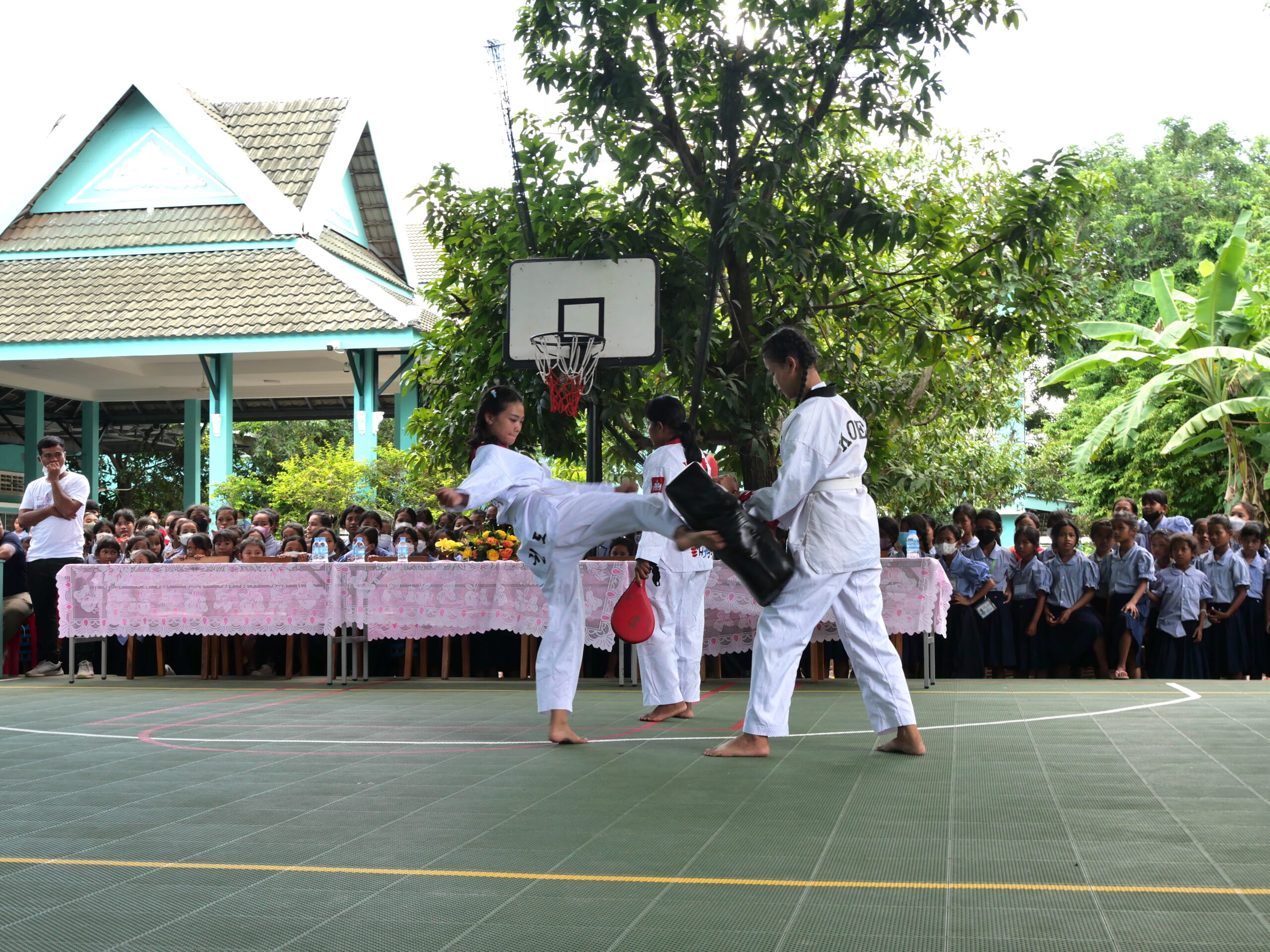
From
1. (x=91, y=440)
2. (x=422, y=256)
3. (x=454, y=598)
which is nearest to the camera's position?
(x=454, y=598)

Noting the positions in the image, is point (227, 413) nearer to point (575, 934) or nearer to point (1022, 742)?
point (1022, 742)

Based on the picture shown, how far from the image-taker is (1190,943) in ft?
9.45

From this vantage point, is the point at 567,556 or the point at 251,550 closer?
the point at 567,556

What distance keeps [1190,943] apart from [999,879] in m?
0.64

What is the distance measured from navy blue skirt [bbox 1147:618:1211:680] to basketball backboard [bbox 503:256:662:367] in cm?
461

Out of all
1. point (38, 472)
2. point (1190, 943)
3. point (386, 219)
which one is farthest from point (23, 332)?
point (1190, 943)

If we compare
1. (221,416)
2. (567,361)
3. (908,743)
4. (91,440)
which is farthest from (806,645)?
(91,440)

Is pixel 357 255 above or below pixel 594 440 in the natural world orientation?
above

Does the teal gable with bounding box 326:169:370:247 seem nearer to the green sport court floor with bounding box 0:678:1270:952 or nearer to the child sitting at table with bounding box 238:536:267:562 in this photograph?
the child sitting at table with bounding box 238:536:267:562

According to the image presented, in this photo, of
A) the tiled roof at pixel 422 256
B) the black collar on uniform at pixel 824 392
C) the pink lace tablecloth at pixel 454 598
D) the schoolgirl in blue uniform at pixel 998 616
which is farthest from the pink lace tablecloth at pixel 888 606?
the tiled roof at pixel 422 256

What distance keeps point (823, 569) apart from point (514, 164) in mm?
5943

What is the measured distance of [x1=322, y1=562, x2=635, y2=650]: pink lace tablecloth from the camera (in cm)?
910

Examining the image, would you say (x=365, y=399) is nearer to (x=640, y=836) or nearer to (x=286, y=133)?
(x=286, y=133)

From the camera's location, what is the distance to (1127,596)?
32.0 feet
